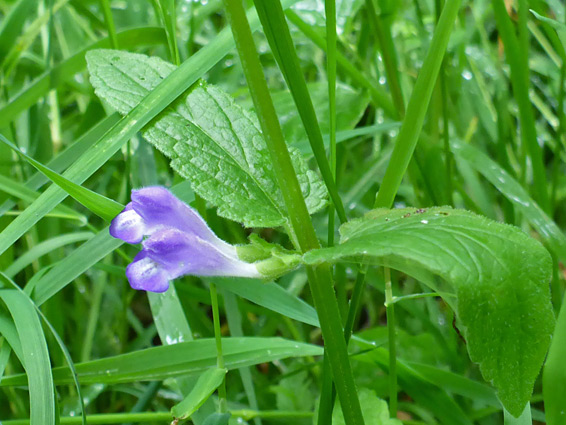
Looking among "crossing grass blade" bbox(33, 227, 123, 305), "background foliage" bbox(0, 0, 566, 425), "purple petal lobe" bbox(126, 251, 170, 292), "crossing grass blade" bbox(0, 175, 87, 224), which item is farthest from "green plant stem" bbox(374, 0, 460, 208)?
"crossing grass blade" bbox(0, 175, 87, 224)

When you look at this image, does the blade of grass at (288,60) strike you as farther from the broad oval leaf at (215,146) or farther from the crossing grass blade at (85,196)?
the crossing grass blade at (85,196)

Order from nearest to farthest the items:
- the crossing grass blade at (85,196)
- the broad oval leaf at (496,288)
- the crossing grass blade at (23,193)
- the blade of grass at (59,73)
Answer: the broad oval leaf at (496,288) → the crossing grass blade at (85,196) → the crossing grass blade at (23,193) → the blade of grass at (59,73)

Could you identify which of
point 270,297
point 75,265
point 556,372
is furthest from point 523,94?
point 75,265

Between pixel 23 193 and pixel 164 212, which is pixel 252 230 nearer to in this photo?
pixel 23 193

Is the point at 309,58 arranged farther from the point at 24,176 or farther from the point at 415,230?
the point at 415,230

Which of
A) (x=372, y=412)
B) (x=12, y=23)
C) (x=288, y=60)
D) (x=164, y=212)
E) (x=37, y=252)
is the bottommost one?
(x=372, y=412)

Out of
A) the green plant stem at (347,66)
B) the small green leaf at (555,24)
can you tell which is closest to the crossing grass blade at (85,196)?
the green plant stem at (347,66)

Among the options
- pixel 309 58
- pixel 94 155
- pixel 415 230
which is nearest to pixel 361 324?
pixel 309 58
